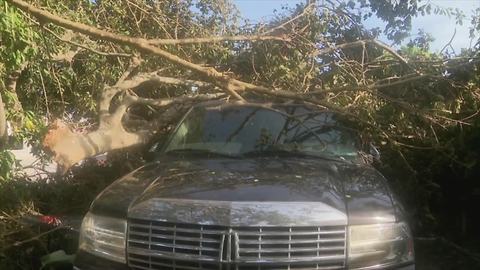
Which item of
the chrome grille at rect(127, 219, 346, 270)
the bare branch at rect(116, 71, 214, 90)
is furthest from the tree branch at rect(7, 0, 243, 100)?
the chrome grille at rect(127, 219, 346, 270)

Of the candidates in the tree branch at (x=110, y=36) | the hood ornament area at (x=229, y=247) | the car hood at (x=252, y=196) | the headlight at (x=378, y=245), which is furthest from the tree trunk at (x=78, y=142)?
the headlight at (x=378, y=245)

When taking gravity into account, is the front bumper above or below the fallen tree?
below

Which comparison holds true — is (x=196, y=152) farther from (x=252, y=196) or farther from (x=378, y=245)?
(x=378, y=245)

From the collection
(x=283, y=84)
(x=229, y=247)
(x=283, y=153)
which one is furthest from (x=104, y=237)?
(x=283, y=84)

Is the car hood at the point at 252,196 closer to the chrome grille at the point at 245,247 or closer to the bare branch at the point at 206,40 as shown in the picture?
the chrome grille at the point at 245,247

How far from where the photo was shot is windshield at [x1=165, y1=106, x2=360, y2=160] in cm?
500

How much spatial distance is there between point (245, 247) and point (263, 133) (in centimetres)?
190

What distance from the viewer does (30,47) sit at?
7.21 metres

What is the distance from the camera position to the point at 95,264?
3.73 metres

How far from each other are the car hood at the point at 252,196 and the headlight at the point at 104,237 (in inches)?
2.7

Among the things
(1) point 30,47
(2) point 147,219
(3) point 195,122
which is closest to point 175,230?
(2) point 147,219

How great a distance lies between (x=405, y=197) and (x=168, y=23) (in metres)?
4.18

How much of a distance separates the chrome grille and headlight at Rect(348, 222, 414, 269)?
82 mm

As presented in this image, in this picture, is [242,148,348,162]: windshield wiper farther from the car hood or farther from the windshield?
the car hood
